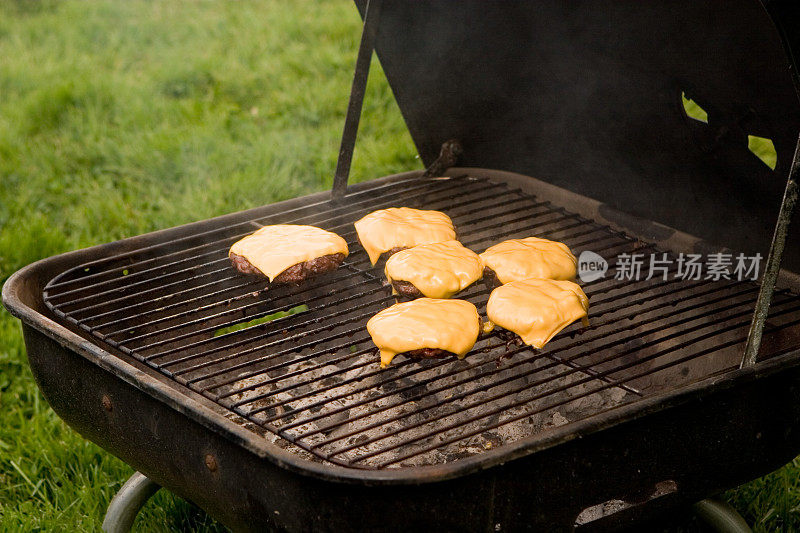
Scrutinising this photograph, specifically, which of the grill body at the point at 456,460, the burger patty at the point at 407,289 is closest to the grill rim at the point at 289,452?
the grill body at the point at 456,460

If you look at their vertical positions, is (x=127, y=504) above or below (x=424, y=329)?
below

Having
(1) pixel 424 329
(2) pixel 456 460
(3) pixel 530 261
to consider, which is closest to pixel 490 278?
(3) pixel 530 261

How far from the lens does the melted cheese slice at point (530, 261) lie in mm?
2736

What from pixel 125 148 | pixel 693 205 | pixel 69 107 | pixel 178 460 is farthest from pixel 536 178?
pixel 69 107

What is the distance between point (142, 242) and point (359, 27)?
447cm

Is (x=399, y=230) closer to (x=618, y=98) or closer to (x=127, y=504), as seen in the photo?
(x=618, y=98)

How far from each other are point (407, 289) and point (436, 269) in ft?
0.34

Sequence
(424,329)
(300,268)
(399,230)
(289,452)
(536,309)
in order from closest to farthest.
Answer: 1. (289,452)
2. (424,329)
3. (536,309)
4. (300,268)
5. (399,230)

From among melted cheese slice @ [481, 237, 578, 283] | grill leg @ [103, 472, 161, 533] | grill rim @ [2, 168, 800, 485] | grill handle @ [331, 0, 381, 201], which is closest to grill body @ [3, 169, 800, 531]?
grill rim @ [2, 168, 800, 485]

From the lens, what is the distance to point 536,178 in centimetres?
361

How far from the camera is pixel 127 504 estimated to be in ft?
9.00

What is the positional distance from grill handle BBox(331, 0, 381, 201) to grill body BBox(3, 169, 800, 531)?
113 cm

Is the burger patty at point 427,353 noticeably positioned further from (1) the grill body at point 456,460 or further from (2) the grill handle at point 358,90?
(2) the grill handle at point 358,90

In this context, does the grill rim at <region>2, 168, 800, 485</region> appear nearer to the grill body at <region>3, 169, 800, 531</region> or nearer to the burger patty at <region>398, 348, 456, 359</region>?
the grill body at <region>3, 169, 800, 531</region>
